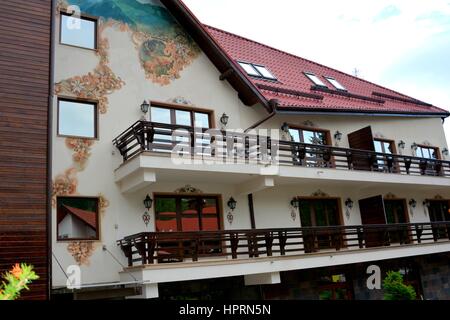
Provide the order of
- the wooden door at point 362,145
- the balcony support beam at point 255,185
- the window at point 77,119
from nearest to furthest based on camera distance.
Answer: the window at point 77,119
the balcony support beam at point 255,185
the wooden door at point 362,145

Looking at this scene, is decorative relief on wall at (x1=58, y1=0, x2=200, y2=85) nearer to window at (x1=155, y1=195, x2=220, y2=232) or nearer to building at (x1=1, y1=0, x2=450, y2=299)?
building at (x1=1, y1=0, x2=450, y2=299)

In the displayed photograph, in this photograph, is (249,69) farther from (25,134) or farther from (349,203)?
(25,134)

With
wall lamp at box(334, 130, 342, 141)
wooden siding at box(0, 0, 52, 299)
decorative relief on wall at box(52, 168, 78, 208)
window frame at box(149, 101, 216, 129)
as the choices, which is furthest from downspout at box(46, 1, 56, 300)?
wall lamp at box(334, 130, 342, 141)

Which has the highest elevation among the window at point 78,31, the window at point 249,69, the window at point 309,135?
the window at point 249,69

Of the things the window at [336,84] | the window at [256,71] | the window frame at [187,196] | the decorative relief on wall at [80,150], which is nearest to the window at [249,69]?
the window at [256,71]

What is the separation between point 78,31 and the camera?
1168 centimetres

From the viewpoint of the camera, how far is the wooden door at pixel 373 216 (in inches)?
566

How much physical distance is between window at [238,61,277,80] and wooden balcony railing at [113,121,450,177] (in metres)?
3.29

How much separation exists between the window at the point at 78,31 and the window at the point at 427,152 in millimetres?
13496

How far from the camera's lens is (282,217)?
13.6m

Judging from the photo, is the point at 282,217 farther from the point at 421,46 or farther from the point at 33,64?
the point at 33,64

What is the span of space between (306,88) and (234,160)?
21.4ft

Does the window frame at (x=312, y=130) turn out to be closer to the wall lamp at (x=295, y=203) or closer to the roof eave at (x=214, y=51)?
the roof eave at (x=214, y=51)

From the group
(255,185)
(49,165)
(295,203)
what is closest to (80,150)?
(49,165)
